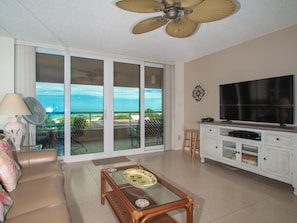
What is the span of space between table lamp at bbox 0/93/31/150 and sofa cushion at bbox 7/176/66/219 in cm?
126

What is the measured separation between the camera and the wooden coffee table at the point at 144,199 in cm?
121

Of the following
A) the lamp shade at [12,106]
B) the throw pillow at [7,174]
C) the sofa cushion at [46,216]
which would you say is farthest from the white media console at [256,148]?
the lamp shade at [12,106]

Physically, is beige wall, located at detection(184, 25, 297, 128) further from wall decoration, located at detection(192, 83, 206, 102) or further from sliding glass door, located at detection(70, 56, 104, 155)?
sliding glass door, located at detection(70, 56, 104, 155)

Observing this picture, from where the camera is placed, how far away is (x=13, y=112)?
2.34m

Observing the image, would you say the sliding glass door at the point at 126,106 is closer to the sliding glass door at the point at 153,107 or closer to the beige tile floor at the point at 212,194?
the sliding glass door at the point at 153,107

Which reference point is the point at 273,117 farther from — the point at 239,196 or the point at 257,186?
the point at 239,196

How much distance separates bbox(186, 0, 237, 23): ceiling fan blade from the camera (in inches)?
55.8

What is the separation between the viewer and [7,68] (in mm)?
2939

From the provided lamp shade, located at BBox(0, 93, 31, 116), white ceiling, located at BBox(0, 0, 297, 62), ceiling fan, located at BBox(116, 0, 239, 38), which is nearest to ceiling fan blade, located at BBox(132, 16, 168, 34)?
ceiling fan, located at BBox(116, 0, 239, 38)

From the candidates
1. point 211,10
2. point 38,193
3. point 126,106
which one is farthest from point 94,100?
point 211,10

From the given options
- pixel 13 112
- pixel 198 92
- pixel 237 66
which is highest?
pixel 237 66

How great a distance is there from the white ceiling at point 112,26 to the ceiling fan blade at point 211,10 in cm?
70

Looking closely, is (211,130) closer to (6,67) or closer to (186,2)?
(186,2)

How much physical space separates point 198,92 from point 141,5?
299cm
